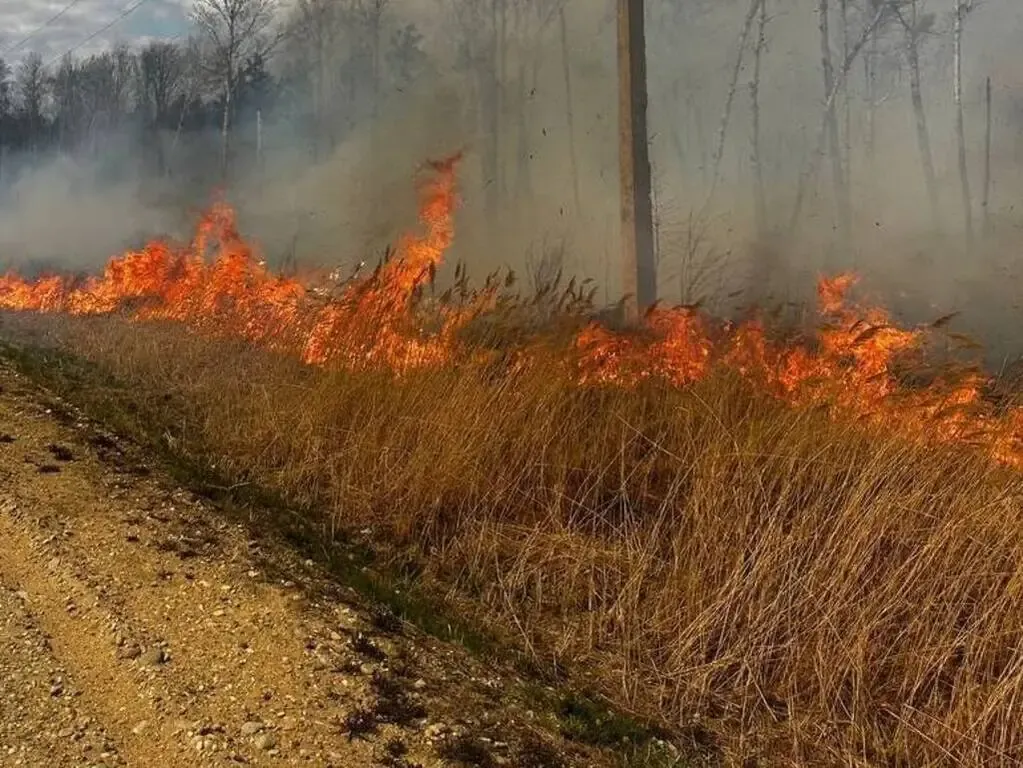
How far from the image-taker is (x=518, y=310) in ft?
18.7

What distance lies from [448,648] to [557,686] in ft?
1.36

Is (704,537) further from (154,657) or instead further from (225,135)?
(225,135)

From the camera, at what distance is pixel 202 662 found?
2.79m

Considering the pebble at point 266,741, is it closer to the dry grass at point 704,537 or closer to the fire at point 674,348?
the dry grass at point 704,537

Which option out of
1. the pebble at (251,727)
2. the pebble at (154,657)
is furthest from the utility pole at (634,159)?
the pebble at (251,727)

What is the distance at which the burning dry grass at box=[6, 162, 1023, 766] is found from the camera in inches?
116

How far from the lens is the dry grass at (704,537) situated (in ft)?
9.52

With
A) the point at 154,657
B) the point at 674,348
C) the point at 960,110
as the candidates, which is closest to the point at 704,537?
the point at 154,657

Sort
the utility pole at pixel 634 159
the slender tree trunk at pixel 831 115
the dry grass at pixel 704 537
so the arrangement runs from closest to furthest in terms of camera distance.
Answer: the dry grass at pixel 704 537 → the utility pole at pixel 634 159 → the slender tree trunk at pixel 831 115

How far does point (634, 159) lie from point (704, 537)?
23.7 feet

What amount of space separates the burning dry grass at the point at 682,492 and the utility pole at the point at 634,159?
3.34 m

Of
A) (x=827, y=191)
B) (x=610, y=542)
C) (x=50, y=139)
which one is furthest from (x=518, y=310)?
(x=50, y=139)

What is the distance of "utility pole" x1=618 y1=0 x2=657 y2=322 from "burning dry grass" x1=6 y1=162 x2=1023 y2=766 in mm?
3343

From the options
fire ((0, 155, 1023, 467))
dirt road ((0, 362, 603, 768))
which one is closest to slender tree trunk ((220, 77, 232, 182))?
fire ((0, 155, 1023, 467))
